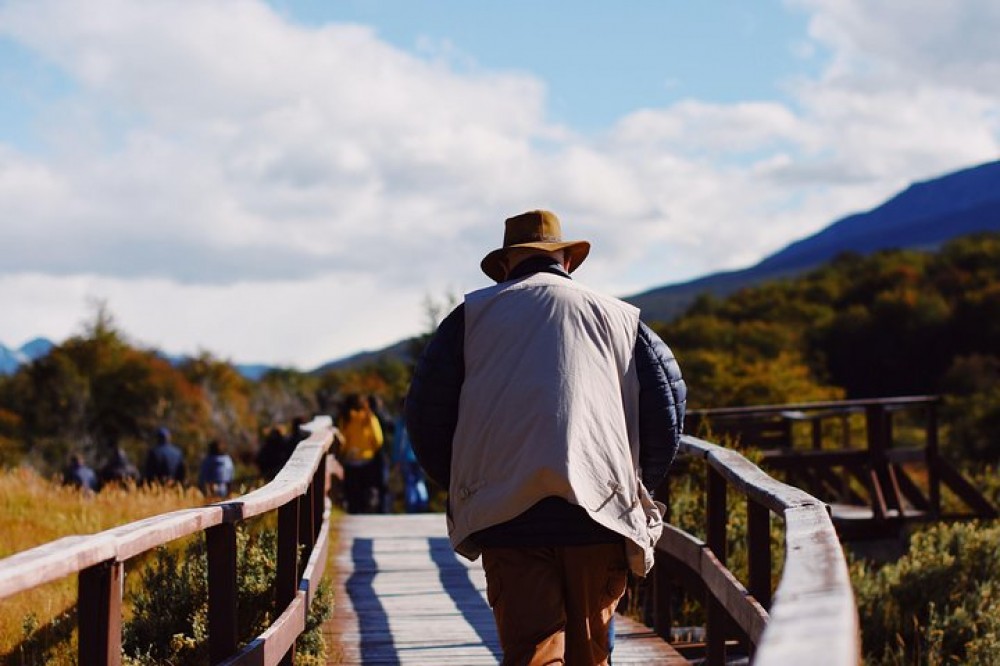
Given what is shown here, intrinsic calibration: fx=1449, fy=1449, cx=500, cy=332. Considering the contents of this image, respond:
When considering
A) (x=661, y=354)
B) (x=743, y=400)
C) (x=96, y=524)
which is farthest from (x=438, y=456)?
(x=743, y=400)

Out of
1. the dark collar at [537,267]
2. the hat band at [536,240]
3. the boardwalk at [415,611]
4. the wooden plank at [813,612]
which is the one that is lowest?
the boardwalk at [415,611]

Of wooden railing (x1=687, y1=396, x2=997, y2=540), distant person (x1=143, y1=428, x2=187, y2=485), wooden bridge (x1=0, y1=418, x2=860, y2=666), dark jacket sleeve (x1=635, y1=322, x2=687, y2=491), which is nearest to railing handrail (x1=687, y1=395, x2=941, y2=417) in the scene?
wooden railing (x1=687, y1=396, x2=997, y2=540)

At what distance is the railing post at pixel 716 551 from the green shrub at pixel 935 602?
2.41 metres

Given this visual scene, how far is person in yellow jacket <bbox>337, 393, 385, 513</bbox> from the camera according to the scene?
606 inches

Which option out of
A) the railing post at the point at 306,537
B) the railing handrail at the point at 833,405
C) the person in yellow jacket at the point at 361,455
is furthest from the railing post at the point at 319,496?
the person in yellow jacket at the point at 361,455

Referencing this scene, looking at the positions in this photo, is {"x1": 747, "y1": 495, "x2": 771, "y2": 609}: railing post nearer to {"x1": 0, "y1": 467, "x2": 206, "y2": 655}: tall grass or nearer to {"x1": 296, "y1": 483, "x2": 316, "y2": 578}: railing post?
{"x1": 296, "y1": 483, "x2": 316, "y2": 578}: railing post

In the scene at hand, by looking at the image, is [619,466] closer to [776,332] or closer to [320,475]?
[320,475]

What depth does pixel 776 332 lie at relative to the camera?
59781mm

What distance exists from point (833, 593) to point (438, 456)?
2004mm

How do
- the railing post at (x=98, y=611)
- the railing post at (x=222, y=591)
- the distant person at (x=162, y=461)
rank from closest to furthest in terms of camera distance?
the railing post at (x=98, y=611), the railing post at (x=222, y=591), the distant person at (x=162, y=461)

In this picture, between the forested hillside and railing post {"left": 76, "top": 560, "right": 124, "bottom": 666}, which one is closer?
railing post {"left": 76, "top": 560, "right": 124, "bottom": 666}

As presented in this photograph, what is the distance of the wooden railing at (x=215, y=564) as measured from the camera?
305cm

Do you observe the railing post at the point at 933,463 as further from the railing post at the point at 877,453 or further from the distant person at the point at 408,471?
the distant person at the point at 408,471

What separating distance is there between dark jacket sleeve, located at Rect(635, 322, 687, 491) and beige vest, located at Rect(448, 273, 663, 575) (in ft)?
0.24
